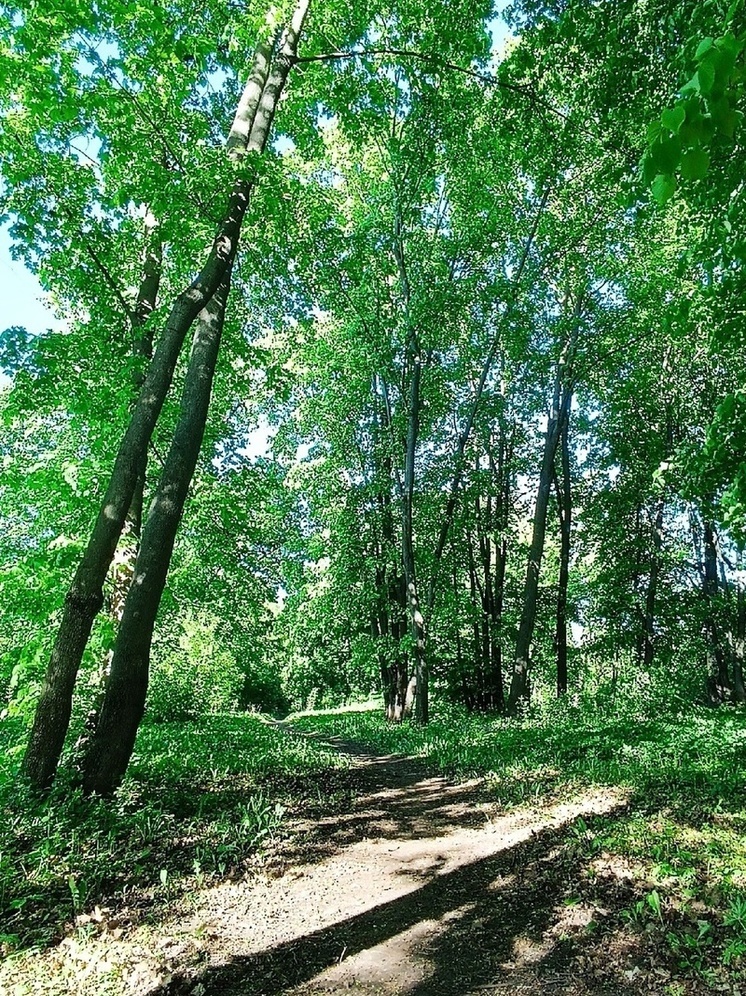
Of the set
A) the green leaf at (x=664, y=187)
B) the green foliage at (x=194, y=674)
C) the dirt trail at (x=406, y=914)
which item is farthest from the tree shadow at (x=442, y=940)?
the green foliage at (x=194, y=674)

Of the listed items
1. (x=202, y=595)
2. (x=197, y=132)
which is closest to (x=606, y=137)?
(x=197, y=132)

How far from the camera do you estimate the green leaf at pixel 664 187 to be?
142cm

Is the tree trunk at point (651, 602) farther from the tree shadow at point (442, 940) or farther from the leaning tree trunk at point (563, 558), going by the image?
the tree shadow at point (442, 940)

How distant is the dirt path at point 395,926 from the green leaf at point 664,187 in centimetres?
386

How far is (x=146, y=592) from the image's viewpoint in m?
6.06

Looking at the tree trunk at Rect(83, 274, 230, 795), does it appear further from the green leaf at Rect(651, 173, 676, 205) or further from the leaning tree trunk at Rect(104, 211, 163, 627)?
the green leaf at Rect(651, 173, 676, 205)

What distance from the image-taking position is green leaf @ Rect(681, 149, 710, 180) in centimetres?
132

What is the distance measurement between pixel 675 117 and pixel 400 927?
479cm

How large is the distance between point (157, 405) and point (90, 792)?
13.3 feet

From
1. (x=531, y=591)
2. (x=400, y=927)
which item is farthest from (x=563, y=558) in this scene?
(x=400, y=927)

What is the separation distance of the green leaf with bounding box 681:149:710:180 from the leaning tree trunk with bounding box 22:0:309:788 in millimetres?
5978

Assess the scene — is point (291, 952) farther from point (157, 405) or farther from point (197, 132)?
point (197, 132)

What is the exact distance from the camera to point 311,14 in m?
9.51

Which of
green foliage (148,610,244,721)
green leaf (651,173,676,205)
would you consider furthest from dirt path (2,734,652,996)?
green foliage (148,610,244,721)
